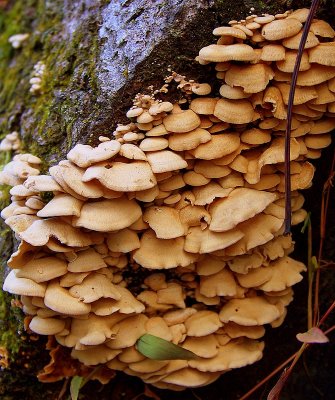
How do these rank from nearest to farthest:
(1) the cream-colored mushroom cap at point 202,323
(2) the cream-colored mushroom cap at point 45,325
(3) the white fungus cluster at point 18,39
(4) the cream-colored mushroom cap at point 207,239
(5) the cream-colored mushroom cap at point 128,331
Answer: (4) the cream-colored mushroom cap at point 207,239
(2) the cream-colored mushroom cap at point 45,325
(5) the cream-colored mushroom cap at point 128,331
(1) the cream-colored mushroom cap at point 202,323
(3) the white fungus cluster at point 18,39

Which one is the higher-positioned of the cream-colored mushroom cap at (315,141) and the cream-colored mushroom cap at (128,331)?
the cream-colored mushroom cap at (315,141)

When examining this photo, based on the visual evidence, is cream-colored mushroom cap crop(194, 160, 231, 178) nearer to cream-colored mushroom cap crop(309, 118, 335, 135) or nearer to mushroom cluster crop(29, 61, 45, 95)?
cream-colored mushroom cap crop(309, 118, 335, 135)

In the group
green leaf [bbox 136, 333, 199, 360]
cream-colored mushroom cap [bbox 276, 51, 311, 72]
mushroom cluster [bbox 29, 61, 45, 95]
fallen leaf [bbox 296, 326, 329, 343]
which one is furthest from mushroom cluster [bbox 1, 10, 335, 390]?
mushroom cluster [bbox 29, 61, 45, 95]

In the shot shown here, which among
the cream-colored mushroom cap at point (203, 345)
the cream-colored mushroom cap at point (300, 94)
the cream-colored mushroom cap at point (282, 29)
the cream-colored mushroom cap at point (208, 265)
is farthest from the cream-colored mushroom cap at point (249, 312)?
the cream-colored mushroom cap at point (282, 29)

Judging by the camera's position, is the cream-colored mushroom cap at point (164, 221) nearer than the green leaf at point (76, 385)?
Yes

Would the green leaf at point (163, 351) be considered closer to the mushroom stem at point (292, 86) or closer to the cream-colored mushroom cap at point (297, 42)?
the mushroom stem at point (292, 86)

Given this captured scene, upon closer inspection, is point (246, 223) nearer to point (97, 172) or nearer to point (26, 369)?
point (97, 172)

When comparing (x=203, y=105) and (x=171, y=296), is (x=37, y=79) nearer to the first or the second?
(x=203, y=105)
